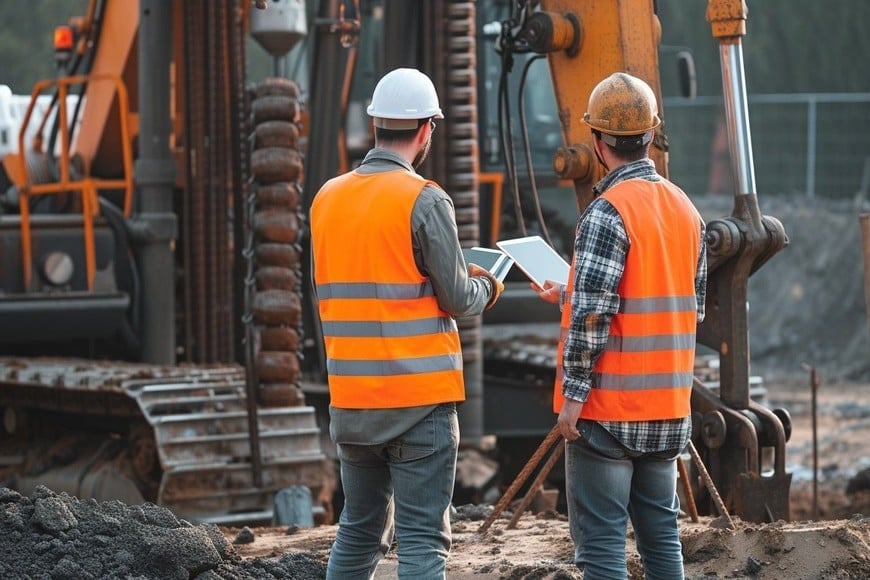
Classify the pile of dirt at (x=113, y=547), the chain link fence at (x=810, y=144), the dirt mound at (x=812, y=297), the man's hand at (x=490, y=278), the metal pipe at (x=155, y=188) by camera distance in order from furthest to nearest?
1. the chain link fence at (x=810, y=144)
2. the dirt mound at (x=812, y=297)
3. the metal pipe at (x=155, y=188)
4. the pile of dirt at (x=113, y=547)
5. the man's hand at (x=490, y=278)

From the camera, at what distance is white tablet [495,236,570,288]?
4.79 metres

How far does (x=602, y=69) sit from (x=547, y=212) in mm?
4792

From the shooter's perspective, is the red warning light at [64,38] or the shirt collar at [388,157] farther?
the red warning light at [64,38]

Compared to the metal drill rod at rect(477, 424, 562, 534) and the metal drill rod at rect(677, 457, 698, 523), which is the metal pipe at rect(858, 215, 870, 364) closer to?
the metal drill rod at rect(677, 457, 698, 523)

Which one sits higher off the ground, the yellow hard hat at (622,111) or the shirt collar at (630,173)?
the yellow hard hat at (622,111)

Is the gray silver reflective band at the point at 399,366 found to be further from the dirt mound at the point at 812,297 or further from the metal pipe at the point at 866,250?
the dirt mound at the point at 812,297

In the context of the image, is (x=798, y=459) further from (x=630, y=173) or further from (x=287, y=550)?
(x=630, y=173)

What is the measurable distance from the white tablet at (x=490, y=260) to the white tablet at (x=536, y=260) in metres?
0.04

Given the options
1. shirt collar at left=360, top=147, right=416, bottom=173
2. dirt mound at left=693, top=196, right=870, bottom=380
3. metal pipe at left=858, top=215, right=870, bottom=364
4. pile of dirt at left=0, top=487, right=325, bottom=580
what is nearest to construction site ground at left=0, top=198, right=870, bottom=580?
pile of dirt at left=0, top=487, right=325, bottom=580

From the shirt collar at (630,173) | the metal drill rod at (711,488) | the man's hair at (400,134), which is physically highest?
the man's hair at (400,134)

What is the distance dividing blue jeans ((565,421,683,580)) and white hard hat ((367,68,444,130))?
3.33ft

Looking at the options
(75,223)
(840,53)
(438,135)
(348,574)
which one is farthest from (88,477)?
(840,53)

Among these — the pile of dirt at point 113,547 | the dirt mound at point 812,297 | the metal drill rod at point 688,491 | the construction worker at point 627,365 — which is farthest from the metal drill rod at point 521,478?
the dirt mound at point 812,297

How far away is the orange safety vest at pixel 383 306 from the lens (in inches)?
165
